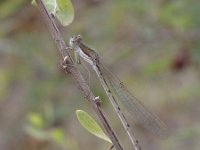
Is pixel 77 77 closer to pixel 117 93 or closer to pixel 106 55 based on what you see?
pixel 117 93

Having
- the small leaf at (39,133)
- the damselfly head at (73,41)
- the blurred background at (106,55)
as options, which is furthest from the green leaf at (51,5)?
the blurred background at (106,55)

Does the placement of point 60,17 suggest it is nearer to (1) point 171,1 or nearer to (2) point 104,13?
(1) point 171,1

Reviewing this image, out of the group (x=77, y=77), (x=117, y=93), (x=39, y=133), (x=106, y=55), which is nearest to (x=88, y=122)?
(x=77, y=77)

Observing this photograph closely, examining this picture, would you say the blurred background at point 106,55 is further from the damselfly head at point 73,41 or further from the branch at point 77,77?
the branch at point 77,77

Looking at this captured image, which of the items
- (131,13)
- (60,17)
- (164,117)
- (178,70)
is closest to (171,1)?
(131,13)

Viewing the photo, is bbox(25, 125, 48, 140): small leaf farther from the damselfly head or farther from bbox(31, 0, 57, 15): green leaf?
bbox(31, 0, 57, 15): green leaf
